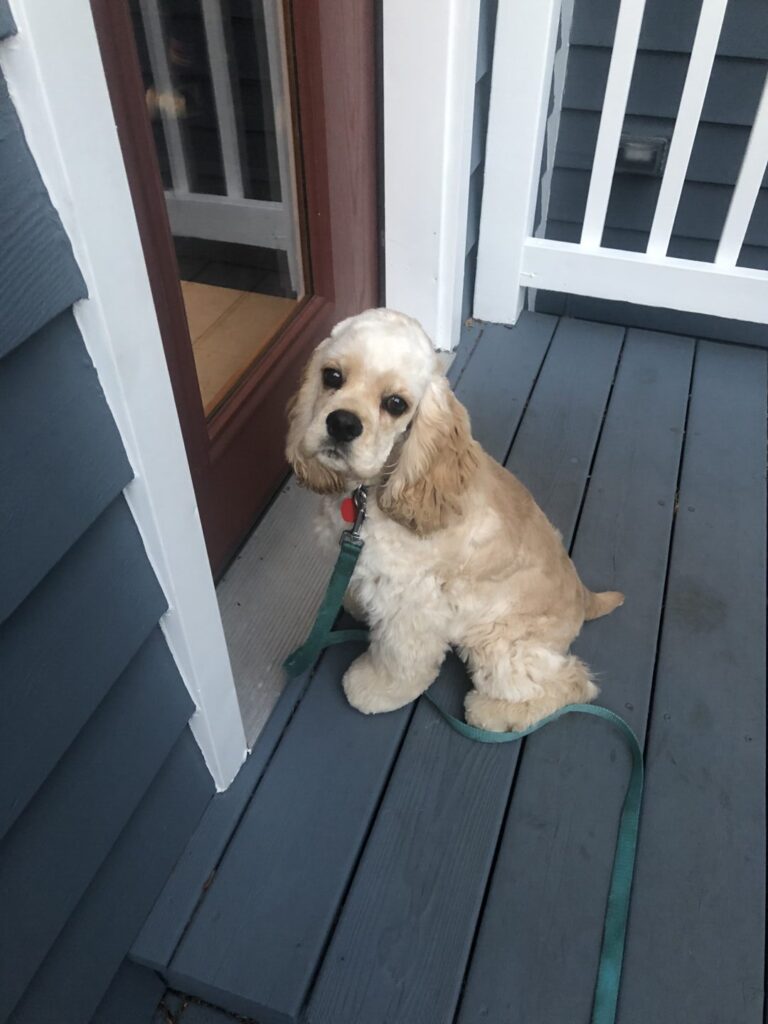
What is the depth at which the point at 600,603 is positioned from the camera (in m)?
1.72

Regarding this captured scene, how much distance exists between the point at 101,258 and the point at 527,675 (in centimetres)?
Answer: 112

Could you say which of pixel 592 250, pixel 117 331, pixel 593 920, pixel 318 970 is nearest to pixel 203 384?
pixel 117 331

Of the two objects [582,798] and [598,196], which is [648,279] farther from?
[582,798]

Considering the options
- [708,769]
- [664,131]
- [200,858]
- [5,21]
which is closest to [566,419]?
[664,131]

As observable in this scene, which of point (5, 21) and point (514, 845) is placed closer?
point (5, 21)

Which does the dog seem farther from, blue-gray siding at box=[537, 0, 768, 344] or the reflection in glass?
blue-gray siding at box=[537, 0, 768, 344]

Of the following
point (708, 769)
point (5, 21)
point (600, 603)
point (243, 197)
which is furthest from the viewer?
point (243, 197)

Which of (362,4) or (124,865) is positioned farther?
(362,4)

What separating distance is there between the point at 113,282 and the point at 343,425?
0.48 metres

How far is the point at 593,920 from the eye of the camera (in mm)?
1344

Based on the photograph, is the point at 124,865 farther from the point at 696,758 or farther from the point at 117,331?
the point at 696,758

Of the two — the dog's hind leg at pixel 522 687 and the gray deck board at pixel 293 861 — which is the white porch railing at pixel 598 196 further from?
the gray deck board at pixel 293 861

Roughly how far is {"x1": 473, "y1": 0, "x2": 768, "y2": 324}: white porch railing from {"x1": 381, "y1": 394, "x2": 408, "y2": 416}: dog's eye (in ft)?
5.07

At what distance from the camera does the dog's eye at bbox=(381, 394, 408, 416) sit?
1.27 meters
